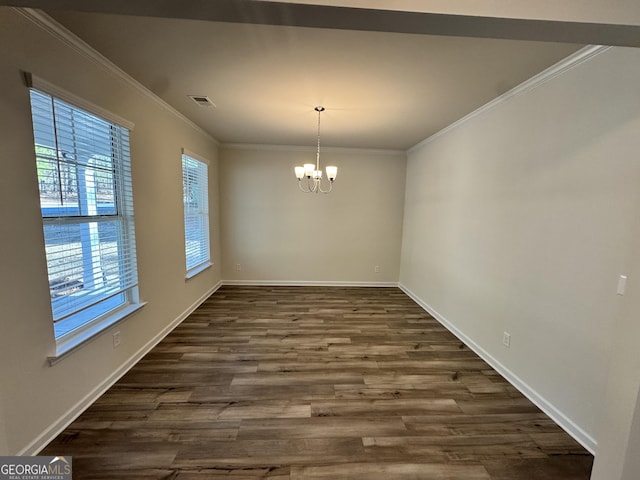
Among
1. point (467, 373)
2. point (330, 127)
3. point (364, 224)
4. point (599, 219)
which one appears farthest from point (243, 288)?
point (599, 219)

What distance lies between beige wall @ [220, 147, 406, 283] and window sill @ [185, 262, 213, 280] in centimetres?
69

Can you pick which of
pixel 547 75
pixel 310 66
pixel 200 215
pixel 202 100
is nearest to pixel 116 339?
pixel 200 215

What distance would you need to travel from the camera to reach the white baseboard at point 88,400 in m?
1.60

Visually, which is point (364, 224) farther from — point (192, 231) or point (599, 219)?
point (599, 219)

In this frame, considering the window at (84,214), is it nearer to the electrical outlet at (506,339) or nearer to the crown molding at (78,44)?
the crown molding at (78,44)

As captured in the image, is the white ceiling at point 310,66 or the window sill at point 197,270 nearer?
the white ceiling at point 310,66

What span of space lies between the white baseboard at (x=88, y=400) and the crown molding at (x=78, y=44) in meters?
2.44

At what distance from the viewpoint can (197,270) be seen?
4.02m

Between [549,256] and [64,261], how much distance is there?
137 inches

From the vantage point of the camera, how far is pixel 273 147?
484 centimetres

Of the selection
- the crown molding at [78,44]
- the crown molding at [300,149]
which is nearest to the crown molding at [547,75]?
the crown molding at [300,149]

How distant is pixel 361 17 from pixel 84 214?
88.0 inches

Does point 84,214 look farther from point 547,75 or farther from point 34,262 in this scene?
point 547,75

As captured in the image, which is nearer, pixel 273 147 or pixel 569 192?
pixel 569 192
